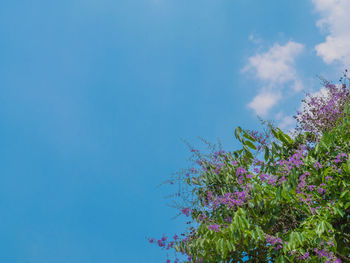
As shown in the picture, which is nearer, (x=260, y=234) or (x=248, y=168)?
(x=260, y=234)

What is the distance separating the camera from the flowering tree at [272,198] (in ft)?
14.1

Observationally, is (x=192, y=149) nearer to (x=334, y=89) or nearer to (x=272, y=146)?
(x=272, y=146)

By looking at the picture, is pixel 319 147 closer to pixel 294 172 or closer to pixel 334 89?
pixel 294 172

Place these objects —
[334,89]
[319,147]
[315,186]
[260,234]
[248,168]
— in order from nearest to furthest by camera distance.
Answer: [260,234], [315,186], [319,147], [248,168], [334,89]

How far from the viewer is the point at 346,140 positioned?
A: 190 inches

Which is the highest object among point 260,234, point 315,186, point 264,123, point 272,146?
point 264,123

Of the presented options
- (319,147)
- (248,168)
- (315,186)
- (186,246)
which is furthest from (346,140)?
(186,246)

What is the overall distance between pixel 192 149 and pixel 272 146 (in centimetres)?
111

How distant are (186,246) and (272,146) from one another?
1.72 meters

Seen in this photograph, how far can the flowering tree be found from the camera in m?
4.29

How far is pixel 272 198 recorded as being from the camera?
4773mm

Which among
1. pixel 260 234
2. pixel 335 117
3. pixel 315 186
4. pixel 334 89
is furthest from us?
pixel 334 89

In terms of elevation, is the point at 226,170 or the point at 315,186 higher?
the point at 226,170

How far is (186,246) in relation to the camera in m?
4.77
